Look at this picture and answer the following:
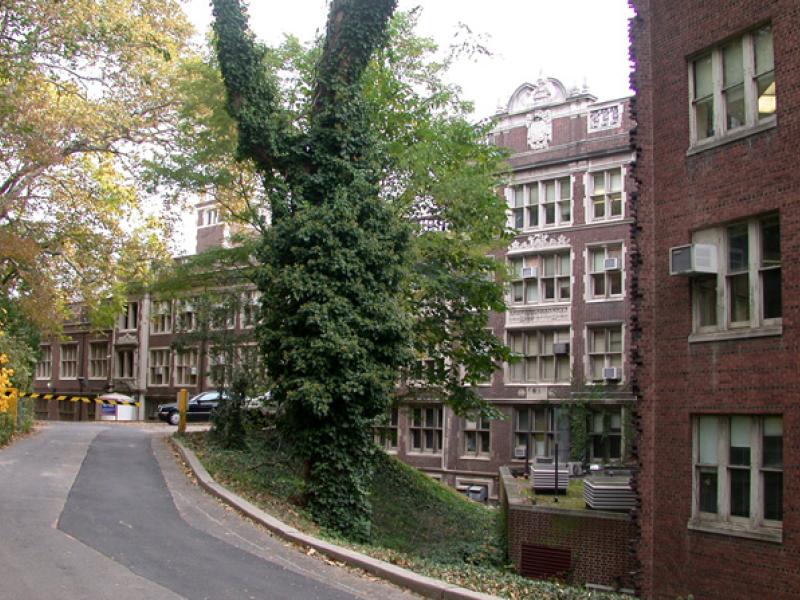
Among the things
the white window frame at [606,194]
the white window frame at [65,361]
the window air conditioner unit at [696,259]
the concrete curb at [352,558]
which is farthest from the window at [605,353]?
the white window frame at [65,361]

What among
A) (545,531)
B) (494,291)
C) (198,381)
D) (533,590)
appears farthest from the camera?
(198,381)

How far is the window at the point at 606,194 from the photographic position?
38938mm

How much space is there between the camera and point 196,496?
54.9 feet

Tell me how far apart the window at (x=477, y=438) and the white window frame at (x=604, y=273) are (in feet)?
25.4

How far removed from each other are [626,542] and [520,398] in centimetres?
2307

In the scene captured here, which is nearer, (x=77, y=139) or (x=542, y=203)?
(x=77, y=139)

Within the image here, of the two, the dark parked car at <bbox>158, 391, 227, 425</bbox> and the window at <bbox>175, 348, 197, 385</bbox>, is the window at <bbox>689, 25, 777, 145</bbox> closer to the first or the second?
the dark parked car at <bbox>158, 391, 227, 425</bbox>

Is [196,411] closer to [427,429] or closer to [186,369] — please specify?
[427,429]

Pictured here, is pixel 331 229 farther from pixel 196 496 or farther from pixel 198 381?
pixel 198 381

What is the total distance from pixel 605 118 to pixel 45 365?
159ft

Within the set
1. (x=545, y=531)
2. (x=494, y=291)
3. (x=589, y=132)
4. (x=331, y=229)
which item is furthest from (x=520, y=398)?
(x=331, y=229)

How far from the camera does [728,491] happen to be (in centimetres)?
1549

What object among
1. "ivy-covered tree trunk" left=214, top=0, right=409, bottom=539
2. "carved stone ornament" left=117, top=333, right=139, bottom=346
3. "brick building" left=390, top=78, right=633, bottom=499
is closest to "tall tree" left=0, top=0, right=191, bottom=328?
"ivy-covered tree trunk" left=214, top=0, right=409, bottom=539

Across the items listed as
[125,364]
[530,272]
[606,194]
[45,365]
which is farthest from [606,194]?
[45,365]
